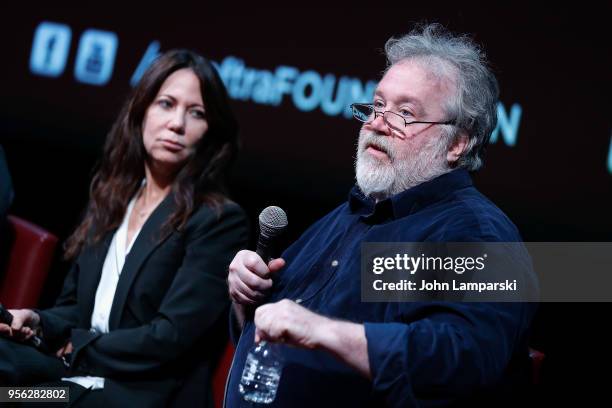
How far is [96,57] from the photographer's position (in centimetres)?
402

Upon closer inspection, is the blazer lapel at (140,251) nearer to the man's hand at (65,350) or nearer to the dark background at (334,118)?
the man's hand at (65,350)

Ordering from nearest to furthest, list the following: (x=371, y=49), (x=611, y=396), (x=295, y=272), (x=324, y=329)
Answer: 1. (x=324, y=329)
2. (x=295, y=272)
3. (x=611, y=396)
4. (x=371, y=49)

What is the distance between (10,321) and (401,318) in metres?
1.41

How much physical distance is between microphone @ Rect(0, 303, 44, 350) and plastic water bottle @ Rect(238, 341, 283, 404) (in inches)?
37.9

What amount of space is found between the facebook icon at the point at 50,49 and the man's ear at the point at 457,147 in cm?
256

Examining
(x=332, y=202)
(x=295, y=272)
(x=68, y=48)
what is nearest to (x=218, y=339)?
(x=295, y=272)

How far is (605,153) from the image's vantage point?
330 centimetres

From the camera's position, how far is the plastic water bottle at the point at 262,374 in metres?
1.94

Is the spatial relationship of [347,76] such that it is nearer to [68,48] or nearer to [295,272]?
[68,48]

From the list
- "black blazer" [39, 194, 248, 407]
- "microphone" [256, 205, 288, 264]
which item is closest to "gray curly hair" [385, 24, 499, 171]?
"microphone" [256, 205, 288, 264]

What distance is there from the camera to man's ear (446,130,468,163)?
6.91 ft

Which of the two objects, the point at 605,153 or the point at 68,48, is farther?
the point at 68,48

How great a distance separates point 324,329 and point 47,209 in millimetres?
2850

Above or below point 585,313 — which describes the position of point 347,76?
above
